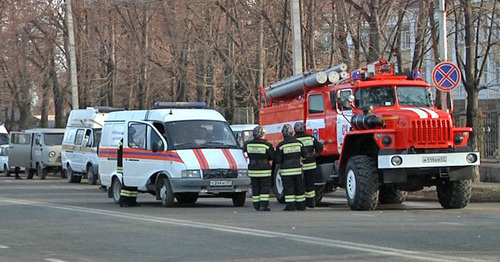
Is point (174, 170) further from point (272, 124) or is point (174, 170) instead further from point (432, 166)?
point (432, 166)


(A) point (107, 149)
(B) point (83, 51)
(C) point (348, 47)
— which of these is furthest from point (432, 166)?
(B) point (83, 51)

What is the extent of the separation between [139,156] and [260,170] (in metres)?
3.72

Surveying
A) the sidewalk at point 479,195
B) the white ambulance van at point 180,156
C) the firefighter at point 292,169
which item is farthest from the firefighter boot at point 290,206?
the sidewalk at point 479,195

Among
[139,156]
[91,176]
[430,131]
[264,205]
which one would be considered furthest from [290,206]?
[91,176]

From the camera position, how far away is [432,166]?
17.2 meters

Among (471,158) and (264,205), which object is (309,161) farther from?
(471,158)

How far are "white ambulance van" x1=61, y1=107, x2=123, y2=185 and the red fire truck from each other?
529 inches

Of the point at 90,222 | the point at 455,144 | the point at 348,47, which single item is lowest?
the point at 90,222

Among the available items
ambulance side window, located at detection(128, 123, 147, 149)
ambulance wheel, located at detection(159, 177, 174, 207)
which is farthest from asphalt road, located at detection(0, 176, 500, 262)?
ambulance side window, located at detection(128, 123, 147, 149)

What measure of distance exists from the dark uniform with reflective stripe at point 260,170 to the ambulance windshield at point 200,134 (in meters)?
1.93

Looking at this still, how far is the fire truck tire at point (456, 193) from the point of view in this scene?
1795 cm

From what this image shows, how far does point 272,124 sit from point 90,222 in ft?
24.3

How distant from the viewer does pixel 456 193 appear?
59.2ft

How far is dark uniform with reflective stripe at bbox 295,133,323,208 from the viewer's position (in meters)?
18.4
